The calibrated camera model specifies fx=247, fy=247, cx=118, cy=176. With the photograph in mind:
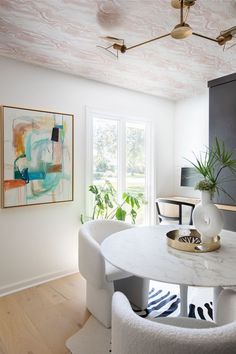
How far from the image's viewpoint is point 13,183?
2578mm

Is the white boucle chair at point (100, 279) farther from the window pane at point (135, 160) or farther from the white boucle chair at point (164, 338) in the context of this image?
the window pane at point (135, 160)

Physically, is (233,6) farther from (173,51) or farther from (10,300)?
(10,300)

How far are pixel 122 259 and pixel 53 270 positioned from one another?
73.5 inches

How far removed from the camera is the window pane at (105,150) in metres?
3.34

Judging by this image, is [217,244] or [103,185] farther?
[103,185]

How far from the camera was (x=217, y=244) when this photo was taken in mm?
1549

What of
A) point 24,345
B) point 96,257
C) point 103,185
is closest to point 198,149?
point 103,185

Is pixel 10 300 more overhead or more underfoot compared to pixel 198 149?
more underfoot

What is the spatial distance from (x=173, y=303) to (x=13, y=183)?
1993 millimetres

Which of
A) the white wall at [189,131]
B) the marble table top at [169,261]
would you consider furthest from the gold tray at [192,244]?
the white wall at [189,131]

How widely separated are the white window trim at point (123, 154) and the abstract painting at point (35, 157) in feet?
0.91

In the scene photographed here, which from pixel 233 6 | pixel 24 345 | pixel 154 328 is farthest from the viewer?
pixel 24 345

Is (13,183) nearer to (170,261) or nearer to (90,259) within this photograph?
(90,259)

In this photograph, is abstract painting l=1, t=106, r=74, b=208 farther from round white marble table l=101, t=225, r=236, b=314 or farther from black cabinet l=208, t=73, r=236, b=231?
black cabinet l=208, t=73, r=236, b=231
